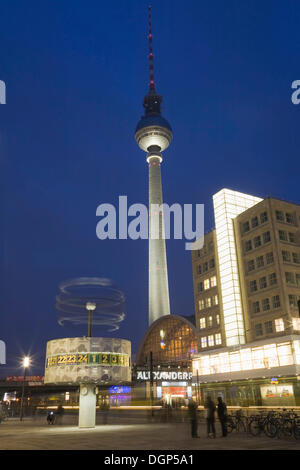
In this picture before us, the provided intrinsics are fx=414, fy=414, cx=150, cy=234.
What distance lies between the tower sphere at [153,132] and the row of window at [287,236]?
11698cm

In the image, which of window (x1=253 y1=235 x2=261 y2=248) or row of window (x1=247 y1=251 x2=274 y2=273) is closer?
row of window (x1=247 y1=251 x2=274 y2=273)

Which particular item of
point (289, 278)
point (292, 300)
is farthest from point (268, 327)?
point (289, 278)

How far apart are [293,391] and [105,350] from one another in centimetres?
3428

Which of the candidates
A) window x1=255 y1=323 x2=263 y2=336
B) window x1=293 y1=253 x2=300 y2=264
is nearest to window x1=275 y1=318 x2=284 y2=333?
window x1=255 y1=323 x2=263 y2=336

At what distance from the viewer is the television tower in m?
144

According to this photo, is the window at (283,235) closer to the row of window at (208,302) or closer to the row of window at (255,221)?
the row of window at (255,221)

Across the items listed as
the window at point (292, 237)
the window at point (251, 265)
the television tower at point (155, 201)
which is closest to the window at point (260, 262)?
the window at point (251, 265)

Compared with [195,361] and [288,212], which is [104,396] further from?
[288,212]

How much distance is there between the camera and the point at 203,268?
76.9 meters

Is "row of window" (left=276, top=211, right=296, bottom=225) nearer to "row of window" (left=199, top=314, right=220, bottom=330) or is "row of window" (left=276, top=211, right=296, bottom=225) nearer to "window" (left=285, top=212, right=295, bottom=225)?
"window" (left=285, top=212, right=295, bottom=225)

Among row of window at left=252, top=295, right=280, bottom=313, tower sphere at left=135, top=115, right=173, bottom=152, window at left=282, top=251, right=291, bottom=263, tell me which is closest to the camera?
row of window at left=252, top=295, right=280, bottom=313

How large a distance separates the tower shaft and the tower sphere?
26.4ft
